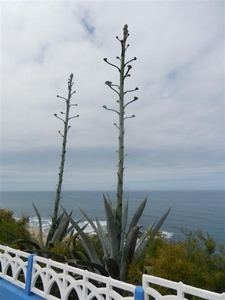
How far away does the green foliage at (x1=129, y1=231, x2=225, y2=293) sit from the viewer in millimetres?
2693

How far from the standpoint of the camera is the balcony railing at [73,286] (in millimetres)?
2104

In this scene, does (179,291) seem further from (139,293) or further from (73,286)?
(73,286)

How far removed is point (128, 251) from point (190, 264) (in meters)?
1.06

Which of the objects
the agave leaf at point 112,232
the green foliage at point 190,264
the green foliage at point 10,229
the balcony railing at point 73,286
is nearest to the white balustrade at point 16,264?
the balcony railing at point 73,286

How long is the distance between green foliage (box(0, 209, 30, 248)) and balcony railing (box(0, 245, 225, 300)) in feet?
4.10

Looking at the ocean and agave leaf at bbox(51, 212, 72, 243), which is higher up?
agave leaf at bbox(51, 212, 72, 243)

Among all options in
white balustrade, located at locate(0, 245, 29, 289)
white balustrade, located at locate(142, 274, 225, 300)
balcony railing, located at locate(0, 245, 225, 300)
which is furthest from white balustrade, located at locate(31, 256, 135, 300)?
white balustrade, located at locate(0, 245, 29, 289)

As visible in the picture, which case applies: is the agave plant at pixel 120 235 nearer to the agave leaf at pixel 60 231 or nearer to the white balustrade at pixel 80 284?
the white balustrade at pixel 80 284

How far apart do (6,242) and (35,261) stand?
7.63 feet

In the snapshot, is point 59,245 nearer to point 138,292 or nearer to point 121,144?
point 121,144

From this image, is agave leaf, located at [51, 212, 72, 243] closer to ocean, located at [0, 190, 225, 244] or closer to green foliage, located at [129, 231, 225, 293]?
ocean, located at [0, 190, 225, 244]

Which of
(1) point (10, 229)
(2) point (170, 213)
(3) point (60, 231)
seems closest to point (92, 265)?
(3) point (60, 231)

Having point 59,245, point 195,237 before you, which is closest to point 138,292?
point 195,237

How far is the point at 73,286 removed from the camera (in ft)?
9.21
